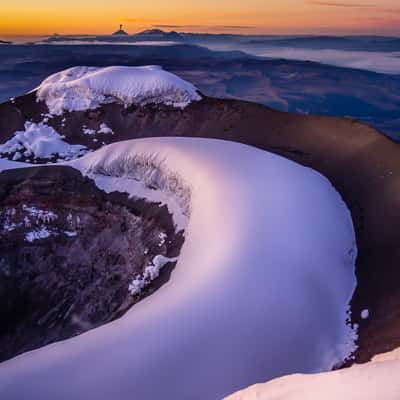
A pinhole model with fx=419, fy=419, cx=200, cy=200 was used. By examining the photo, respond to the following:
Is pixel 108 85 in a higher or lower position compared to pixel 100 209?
higher

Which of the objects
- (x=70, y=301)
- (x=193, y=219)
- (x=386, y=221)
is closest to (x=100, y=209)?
(x=70, y=301)

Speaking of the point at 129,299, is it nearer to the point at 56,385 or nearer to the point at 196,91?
the point at 56,385

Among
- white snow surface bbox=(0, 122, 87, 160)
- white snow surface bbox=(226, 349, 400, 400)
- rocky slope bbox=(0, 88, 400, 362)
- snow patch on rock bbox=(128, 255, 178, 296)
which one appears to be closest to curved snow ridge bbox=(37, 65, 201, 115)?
rocky slope bbox=(0, 88, 400, 362)

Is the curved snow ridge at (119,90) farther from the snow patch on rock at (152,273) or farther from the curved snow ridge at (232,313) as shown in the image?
the snow patch on rock at (152,273)

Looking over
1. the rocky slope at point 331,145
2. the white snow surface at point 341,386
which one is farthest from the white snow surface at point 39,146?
the white snow surface at point 341,386

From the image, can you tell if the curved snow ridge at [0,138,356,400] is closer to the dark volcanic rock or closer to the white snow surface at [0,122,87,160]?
the dark volcanic rock

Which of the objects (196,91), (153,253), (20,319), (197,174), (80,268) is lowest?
(20,319)

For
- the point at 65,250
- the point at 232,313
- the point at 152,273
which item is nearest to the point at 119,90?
the point at 65,250

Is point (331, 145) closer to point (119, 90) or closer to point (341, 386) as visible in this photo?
point (341, 386)
